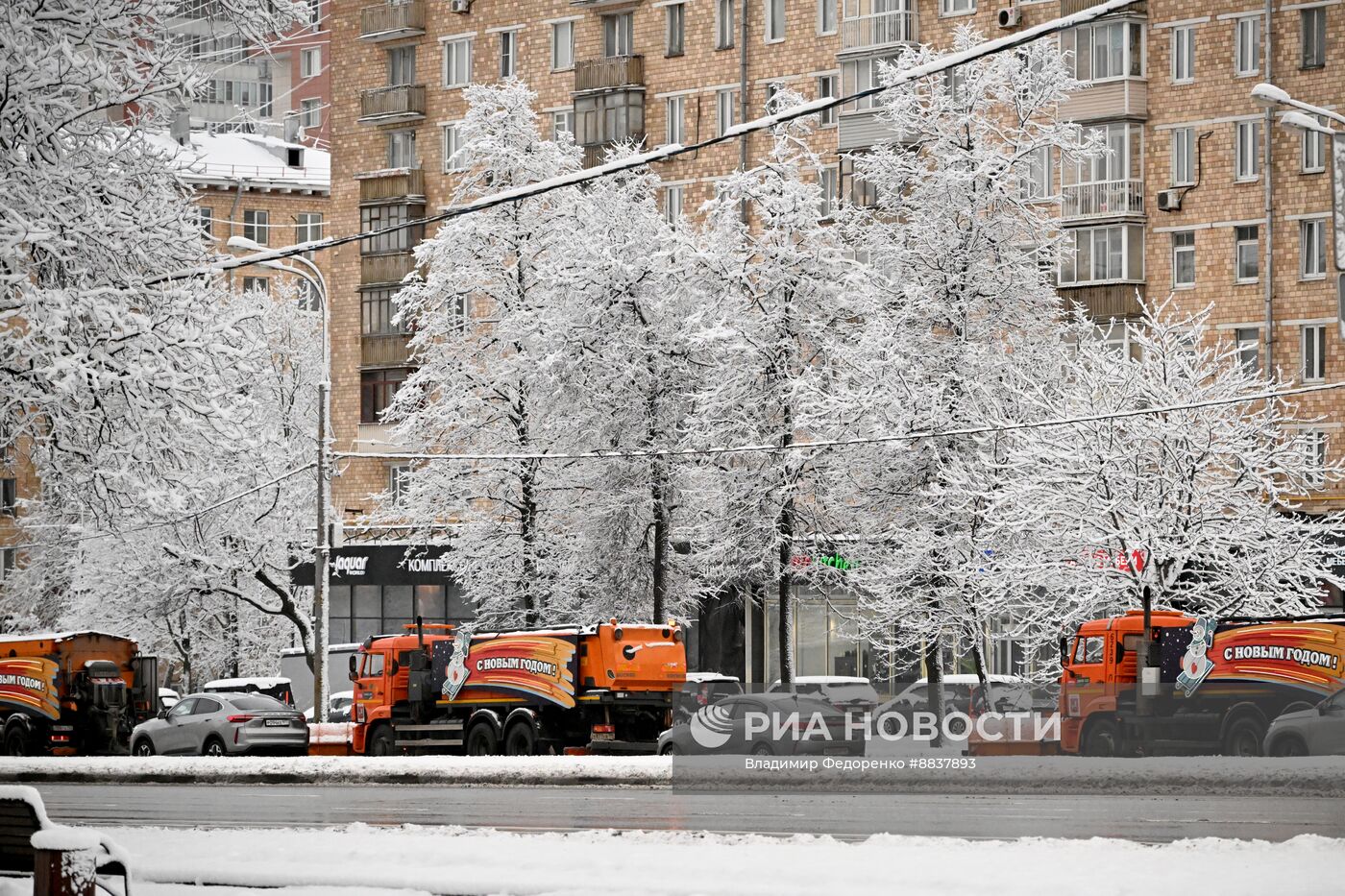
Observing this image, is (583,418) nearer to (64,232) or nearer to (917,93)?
(917,93)

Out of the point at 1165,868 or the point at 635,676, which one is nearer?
the point at 1165,868

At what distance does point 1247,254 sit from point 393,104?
28827mm

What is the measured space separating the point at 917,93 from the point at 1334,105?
13.8 meters

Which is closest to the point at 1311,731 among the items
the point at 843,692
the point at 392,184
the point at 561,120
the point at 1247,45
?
the point at 843,692

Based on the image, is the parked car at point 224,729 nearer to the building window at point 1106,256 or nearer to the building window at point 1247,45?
the building window at point 1106,256

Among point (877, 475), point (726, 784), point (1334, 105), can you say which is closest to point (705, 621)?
point (877, 475)

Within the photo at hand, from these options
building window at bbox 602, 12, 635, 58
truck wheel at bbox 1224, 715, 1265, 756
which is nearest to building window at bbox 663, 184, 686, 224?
building window at bbox 602, 12, 635, 58

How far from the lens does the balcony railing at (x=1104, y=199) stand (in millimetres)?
53000

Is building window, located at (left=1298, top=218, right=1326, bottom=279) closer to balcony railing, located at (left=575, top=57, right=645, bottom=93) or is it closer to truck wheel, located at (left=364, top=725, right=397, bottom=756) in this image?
balcony railing, located at (left=575, top=57, right=645, bottom=93)

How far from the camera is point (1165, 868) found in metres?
15.5

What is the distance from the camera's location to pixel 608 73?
62000 millimetres

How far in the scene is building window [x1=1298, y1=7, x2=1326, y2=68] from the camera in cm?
5006

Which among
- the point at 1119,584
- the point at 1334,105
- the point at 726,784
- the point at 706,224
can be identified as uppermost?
the point at 1334,105

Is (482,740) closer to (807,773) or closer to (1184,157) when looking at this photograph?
(807,773)
